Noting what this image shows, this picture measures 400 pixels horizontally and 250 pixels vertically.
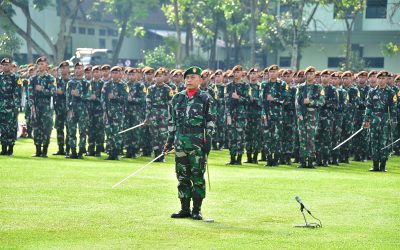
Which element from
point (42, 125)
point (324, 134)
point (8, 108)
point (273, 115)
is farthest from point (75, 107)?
point (324, 134)

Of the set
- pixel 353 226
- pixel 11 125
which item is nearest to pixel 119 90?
pixel 11 125

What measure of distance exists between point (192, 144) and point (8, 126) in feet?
36.5

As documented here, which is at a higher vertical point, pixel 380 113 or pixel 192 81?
pixel 192 81

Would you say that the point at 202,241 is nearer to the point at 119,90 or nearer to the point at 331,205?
the point at 331,205

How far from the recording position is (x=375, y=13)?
68188 mm

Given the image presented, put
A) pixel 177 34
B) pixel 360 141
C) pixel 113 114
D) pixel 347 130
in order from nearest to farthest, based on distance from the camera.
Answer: pixel 113 114 → pixel 347 130 → pixel 360 141 → pixel 177 34

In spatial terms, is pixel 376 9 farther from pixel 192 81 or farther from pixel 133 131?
pixel 192 81

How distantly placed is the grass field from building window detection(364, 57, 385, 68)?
1908 inches

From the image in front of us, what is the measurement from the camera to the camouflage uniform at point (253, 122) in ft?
78.9

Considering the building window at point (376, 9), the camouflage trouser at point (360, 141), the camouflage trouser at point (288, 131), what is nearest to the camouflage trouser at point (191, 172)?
the camouflage trouser at point (288, 131)

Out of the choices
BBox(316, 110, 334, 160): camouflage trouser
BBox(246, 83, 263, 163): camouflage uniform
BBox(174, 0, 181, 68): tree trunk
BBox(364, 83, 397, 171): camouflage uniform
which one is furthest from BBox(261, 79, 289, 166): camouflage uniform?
BBox(174, 0, 181, 68): tree trunk

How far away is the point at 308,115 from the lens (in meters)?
23.2

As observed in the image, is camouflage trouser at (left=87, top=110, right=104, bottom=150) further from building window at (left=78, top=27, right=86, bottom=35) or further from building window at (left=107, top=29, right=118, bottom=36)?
building window at (left=107, top=29, right=118, bottom=36)

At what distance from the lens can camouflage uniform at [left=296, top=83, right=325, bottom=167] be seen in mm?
23047
